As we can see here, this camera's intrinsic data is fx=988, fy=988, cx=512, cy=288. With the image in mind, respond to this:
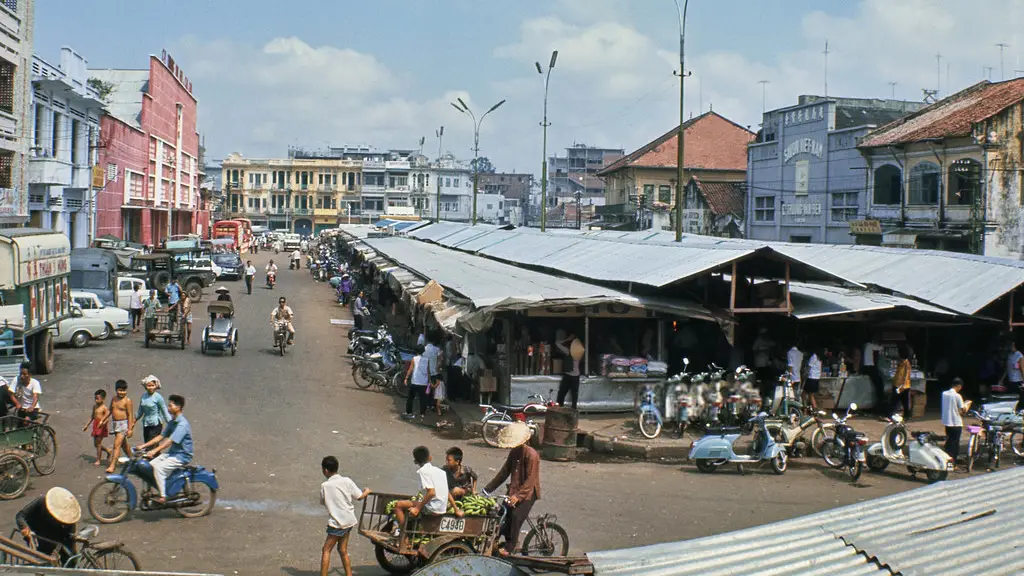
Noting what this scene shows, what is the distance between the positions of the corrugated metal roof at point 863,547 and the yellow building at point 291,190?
112 metres

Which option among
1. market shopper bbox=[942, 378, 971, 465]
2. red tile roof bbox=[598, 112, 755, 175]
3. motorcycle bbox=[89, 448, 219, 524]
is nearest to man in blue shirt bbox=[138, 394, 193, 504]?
motorcycle bbox=[89, 448, 219, 524]

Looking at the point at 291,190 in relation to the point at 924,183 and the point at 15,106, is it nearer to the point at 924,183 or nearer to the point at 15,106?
the point at 15,106

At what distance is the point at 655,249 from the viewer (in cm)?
2286

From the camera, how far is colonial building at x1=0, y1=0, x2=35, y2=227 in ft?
104

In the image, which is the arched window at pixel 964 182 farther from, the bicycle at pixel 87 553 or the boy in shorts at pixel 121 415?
the bicycle at pixel 87 553

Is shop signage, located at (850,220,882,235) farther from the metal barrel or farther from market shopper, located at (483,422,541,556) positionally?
market shopper, located at (483,422,541,556)

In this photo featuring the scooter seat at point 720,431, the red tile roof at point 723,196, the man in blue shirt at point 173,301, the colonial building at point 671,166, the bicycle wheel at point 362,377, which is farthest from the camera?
the colonial building at point 671,166

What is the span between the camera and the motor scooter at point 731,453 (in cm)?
1501

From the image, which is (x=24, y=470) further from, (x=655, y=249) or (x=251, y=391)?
(x=655, y=249)

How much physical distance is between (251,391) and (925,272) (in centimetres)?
1457

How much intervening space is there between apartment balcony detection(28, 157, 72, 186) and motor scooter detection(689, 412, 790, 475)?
28.6 metres

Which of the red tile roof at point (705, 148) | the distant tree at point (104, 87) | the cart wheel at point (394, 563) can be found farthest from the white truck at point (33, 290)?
the red tile roof at point (705, 148)

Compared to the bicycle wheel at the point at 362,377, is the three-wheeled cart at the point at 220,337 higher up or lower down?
higher up

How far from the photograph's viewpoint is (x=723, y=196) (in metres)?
58.7
